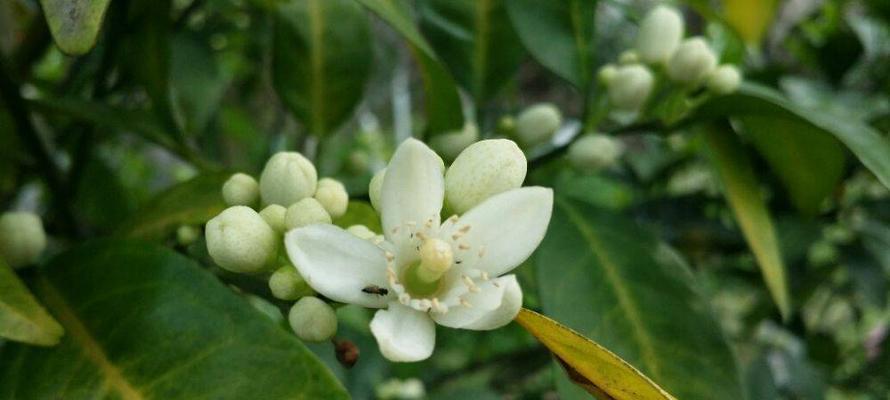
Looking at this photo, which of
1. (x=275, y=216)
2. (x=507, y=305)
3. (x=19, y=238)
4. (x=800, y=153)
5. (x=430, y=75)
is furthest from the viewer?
(x=800, y=153)

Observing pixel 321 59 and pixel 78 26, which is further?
pixel 321 59

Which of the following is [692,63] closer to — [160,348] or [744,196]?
[744,196]

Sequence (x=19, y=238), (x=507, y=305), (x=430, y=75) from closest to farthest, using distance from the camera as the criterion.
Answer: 1. (x=507, y=305)
2. (x=19, y=238)
3. (x=430, y=75)

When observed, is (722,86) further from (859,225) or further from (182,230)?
(859,225)

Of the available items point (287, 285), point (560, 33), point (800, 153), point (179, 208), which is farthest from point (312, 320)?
point (800, 153)

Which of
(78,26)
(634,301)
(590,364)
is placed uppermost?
(78,26)

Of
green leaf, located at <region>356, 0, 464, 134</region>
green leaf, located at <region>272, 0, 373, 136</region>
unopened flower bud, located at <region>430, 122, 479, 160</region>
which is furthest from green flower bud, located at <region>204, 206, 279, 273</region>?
green leaf, located at <region>272, 0, 373, 136</region>

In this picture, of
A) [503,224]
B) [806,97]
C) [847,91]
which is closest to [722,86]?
[503,224]

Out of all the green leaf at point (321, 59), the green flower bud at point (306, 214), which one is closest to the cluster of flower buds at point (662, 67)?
the green leaf at point (321, 59)
